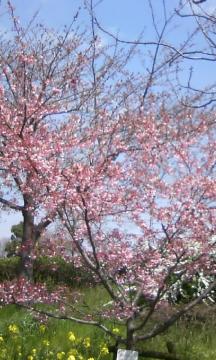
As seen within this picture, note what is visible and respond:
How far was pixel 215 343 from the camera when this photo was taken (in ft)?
20.6

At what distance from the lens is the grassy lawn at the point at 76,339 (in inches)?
219

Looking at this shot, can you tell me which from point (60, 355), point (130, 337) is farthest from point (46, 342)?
point (130, 337)

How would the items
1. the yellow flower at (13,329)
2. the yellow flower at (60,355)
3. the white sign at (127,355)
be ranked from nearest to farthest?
the white sign at (127,355)
the yellow flower at (60,355)
the yellow flower at (13,329)

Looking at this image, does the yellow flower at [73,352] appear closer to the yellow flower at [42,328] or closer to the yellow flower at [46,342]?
the yellow flower at [46,342]

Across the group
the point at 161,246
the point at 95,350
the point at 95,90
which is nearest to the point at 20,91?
the point at 95,90

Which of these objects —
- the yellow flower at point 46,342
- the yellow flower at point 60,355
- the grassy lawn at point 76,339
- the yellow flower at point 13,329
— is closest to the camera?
the yellow flower at point 60,355

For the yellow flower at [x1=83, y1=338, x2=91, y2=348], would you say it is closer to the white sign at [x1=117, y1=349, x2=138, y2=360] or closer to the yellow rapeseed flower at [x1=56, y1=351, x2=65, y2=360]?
the yellow rapeseed flower at [x1=56, y1=351, x2=65, y2=360]

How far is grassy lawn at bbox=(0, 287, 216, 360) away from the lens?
556 cm

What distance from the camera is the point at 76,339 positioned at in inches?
231

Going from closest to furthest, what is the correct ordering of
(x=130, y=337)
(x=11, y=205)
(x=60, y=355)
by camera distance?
(x=130, y=337), (x=60, y=355), (x=11, y=205)

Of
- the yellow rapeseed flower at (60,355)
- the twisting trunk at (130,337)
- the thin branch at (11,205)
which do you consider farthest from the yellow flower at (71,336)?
the thin branch at (11,205)

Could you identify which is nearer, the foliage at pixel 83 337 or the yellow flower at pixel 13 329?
the foliage at pixel 83 337

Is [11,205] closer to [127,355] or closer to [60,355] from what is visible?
[60,355]

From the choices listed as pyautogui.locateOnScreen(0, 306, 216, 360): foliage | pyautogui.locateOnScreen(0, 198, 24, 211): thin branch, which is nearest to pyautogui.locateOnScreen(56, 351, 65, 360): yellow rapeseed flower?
pyautogui.locateOnScreen(0, 306, 216, 360): foliage
